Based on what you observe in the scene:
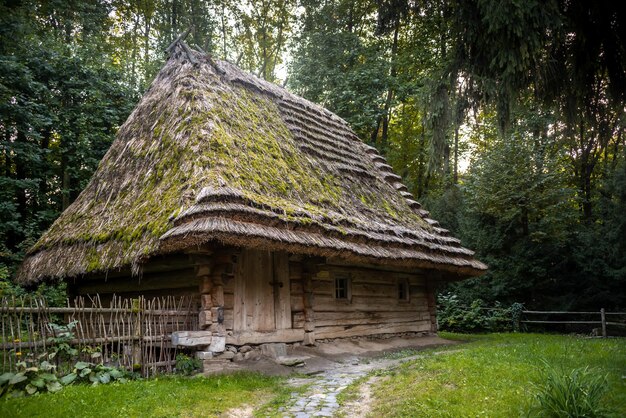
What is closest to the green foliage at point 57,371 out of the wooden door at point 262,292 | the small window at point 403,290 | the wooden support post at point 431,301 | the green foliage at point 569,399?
the wooden door at point 262,292

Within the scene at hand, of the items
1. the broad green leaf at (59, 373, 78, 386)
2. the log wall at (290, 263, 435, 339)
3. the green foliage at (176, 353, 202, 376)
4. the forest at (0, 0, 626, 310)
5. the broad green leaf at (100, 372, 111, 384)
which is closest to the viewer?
the broad green leaf at (59, 373, 78, 386)

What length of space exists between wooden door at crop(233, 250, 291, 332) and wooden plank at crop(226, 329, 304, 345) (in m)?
0.11

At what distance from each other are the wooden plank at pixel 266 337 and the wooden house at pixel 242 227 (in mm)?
23

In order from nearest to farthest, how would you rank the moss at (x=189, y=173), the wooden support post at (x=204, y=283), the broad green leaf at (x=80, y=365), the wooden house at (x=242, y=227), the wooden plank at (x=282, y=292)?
the broad green leaf at (x=80, y=365)
the wooden house at (x=242, y=227)
the wooden support post at (x=204, y=283)
the moss at (x=189, y=173)
the wooden plank at (x=282, y=292)

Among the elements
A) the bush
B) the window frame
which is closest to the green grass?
the window frame

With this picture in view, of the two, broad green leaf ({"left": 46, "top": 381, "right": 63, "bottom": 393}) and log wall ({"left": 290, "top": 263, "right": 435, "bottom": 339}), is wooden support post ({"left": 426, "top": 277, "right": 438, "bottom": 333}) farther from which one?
broad green leaf ({"left": 46, "top": 381, "right": 63, "bottom": 393})

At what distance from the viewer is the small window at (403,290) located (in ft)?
48.1

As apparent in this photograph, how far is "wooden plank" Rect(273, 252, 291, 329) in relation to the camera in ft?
34.1

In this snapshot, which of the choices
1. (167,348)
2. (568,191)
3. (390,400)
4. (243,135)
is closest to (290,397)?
(390,400)

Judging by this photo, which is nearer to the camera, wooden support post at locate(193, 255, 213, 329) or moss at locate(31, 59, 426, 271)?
wooden support post at locate(193, 255, 213, 329)

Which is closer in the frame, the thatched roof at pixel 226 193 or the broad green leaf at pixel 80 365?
the broad green leaf at pixel 80 365

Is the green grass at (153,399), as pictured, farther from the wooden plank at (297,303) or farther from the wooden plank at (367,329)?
the wooden plank at (367,329)

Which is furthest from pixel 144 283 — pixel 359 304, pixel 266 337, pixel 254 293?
pixel 359 304

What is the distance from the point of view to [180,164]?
31.3 feet
